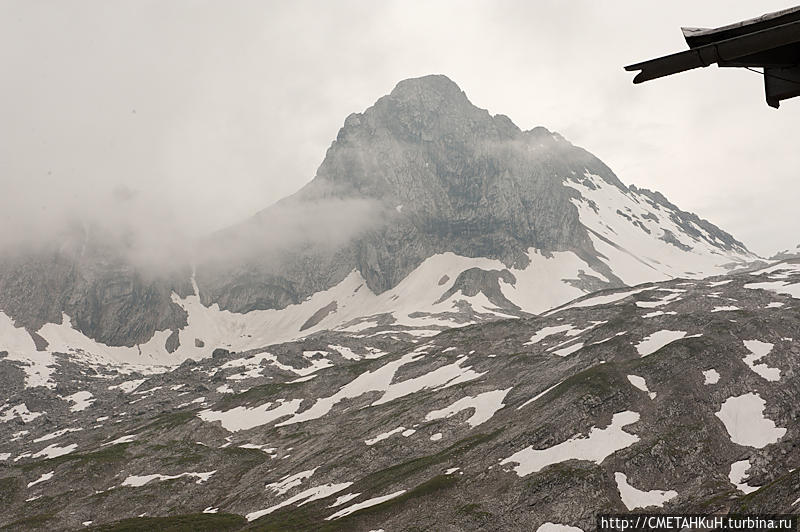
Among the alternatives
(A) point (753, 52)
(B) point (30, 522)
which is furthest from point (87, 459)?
(A) point (753, 52)

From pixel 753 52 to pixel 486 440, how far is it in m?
99.5

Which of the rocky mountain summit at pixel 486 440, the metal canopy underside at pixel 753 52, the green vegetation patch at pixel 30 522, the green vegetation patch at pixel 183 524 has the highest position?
the metal canopy underside at pixel 753 52

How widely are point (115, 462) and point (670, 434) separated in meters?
123

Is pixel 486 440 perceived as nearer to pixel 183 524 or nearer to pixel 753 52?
pixel 183 524

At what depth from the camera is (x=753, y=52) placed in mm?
7773

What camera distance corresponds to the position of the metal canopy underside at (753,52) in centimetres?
762

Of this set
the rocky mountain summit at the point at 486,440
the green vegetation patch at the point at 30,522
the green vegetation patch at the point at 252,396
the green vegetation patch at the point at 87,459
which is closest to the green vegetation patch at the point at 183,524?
the rocky mountain summit at the point at 486,440

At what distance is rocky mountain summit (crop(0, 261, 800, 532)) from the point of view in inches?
3172

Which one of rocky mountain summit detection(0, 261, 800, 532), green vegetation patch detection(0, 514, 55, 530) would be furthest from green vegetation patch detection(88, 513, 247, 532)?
green vegetation patch detection(0, 514, 55, 530)

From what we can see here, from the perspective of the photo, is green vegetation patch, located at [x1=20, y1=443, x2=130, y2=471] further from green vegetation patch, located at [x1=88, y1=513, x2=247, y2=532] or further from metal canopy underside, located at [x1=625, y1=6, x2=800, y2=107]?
metal canopy underside, located at [x1=625, y1=6, x2=800, y2=107]

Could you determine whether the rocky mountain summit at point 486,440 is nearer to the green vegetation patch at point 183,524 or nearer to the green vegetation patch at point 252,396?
the green vegetation patch at point 183,524

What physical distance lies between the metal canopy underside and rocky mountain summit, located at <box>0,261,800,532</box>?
50.1 metres

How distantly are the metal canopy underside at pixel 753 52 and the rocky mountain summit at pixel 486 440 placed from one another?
50094 millimetres

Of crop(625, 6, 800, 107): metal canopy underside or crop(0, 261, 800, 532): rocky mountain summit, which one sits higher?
crop(625, 6, 800, 107): metal canopy underside
